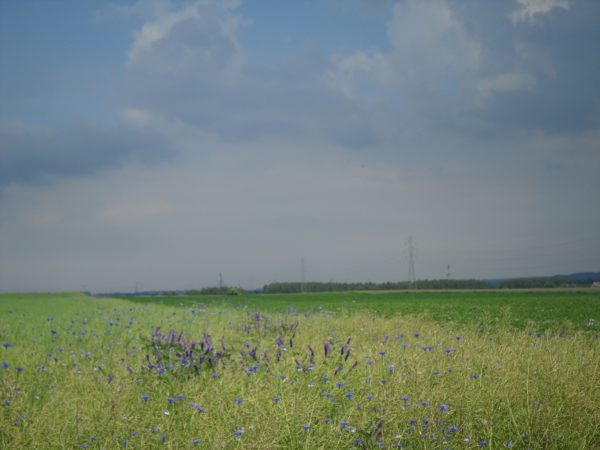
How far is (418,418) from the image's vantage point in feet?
14.5

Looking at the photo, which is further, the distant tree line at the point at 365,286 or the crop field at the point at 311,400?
the distant tree line at the point at 365,286

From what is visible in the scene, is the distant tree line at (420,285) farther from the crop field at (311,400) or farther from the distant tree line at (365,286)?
the crop field at (311,400)

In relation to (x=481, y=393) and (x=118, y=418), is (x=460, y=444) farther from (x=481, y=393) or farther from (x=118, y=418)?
(x=118, y=418)

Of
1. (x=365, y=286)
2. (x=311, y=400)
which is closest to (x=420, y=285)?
(x=365, y=286)

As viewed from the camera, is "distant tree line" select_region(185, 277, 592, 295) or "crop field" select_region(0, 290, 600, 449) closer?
"crop field" select_region(0, 290, 600, 449)

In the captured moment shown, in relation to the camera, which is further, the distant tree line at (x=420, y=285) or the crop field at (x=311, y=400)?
the distant tree line at (x=420, y=285)

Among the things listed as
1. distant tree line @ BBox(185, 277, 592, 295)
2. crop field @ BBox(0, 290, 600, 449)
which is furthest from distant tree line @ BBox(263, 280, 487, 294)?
crop field @ BBox(0, 290, 600, 449)

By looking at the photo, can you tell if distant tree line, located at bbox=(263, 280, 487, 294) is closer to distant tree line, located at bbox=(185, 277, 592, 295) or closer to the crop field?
distant tree line, located at bbox=(185, 277, 592, 295)

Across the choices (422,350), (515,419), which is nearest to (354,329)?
(422,350)

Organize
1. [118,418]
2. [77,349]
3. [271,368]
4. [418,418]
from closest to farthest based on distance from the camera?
[418,418] → [118,418] → [271,368] → [77,349]

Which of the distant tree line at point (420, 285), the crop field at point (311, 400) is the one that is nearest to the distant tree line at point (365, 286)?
the distant tree line at point (420, 285)

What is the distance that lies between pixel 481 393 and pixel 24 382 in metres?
6.11

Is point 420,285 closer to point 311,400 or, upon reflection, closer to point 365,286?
point 365,286

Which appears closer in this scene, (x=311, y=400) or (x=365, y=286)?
(x=311, y=400)
